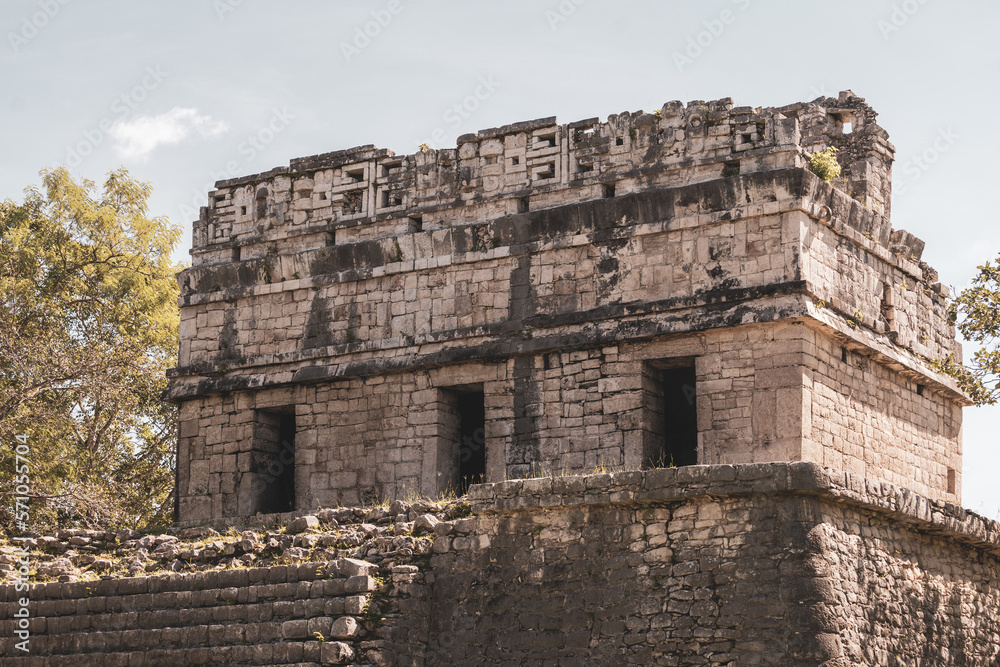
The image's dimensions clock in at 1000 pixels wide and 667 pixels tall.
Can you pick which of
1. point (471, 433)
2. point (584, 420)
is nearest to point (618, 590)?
point (584, 420)

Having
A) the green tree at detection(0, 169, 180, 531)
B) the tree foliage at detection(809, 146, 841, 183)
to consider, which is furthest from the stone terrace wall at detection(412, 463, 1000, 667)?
the green tree at detection(0, 169, 180, 531)

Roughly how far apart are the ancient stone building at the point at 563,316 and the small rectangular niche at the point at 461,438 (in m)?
0.03

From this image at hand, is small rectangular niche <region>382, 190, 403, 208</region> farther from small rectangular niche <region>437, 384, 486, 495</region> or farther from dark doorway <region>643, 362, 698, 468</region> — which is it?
dark doorway <region>643, 362, 698, 468</region>

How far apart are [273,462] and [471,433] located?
259cm

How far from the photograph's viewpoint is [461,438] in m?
16.8

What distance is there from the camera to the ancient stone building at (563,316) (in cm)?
1479

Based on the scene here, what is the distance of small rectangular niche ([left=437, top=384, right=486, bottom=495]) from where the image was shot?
633 inches

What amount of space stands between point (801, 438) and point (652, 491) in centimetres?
324

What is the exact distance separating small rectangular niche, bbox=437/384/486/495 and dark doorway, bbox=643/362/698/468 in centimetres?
203

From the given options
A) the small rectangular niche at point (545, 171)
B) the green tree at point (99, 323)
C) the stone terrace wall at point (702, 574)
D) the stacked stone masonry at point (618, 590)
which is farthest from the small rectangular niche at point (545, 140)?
the green tree at point (99, 323)

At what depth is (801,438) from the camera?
556 inches

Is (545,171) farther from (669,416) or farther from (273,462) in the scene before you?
(273,462)

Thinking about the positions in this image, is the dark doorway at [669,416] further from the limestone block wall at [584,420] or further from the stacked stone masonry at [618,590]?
the stacked stone masonry at [618,590]

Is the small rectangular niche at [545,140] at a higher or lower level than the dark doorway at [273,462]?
higher
